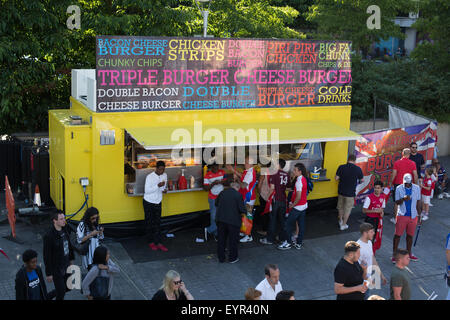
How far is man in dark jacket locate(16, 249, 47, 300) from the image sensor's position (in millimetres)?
6684

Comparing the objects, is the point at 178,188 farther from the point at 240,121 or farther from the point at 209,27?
the point at 209,27

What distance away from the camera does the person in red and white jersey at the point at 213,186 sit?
10.9 metres

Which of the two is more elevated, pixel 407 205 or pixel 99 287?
pixel 407 205

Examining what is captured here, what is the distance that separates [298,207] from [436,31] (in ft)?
42.6

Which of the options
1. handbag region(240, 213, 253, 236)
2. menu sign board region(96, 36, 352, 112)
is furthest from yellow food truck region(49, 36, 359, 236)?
handbag region(240, 213, 253, 236)

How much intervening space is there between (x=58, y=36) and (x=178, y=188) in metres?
5.44

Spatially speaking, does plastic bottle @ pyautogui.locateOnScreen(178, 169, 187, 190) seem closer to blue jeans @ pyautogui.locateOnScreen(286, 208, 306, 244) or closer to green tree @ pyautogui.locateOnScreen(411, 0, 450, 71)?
blue jeans @ pyautogui.locateOnScreen(286, 208, 306, 244)

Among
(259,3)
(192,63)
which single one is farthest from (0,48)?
(259,3)

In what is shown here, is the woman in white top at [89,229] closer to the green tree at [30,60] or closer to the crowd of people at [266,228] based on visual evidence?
the crowd of people at [266,228]

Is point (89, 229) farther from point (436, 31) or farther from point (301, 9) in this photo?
point (301, 9)

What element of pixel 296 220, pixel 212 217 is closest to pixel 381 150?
pixel 296 220

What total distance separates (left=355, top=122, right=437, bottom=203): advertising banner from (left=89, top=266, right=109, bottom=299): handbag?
23.7 ft

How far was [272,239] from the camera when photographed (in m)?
11.0

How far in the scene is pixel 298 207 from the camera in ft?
34.8
